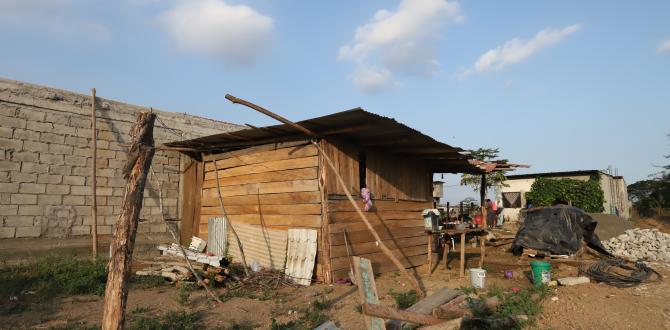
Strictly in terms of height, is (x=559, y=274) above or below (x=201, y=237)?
below

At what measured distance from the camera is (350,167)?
26.9 ft

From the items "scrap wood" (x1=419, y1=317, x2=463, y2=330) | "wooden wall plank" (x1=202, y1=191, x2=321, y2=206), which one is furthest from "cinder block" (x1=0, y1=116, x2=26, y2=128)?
"scrap wood" (x1=419, y1=317, x2=463, y2=330)

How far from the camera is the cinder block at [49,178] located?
25.6 feet

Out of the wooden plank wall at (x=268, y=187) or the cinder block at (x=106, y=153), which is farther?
the cinder block at (x=106, y=153)

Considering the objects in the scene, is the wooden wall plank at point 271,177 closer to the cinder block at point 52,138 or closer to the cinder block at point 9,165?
the cinder block at point 52,138

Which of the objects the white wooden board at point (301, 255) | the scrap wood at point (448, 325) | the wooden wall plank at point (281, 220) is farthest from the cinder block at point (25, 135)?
the scrap wood at point (448, 325)

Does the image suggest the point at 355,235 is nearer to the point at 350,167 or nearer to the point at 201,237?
the point at 350,167

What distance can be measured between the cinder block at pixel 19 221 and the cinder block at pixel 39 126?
1761mm

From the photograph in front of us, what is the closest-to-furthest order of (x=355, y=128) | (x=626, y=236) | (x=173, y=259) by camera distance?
(x=355, y=128), (x=173, y=259), (x=626, y=236)

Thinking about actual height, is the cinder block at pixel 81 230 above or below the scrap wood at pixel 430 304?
above

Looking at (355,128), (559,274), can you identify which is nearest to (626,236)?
(559,274)

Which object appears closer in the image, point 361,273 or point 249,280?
point 361,273

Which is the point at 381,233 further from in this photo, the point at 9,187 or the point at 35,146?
the point at 9,187

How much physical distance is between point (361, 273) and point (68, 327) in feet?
13.1
